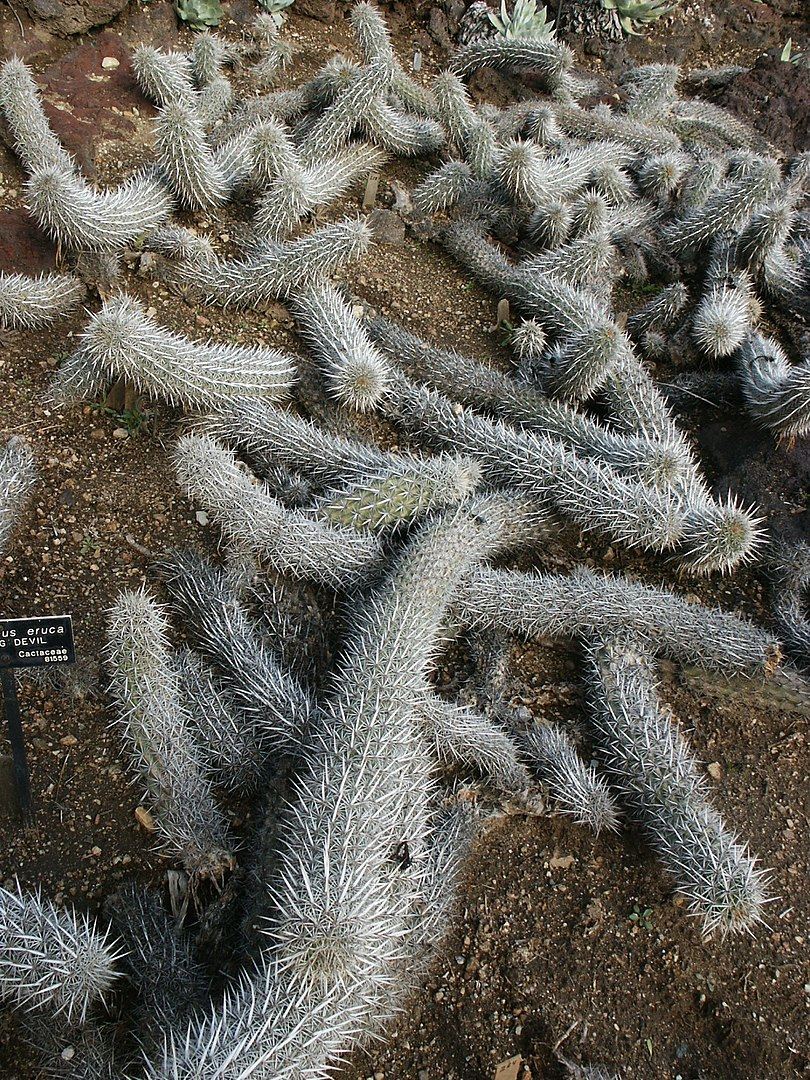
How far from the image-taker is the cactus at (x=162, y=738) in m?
2.20

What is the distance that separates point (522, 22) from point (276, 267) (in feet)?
10.9

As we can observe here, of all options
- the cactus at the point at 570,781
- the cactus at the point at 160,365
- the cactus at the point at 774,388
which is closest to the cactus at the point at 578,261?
the cactus at the point at 774,388

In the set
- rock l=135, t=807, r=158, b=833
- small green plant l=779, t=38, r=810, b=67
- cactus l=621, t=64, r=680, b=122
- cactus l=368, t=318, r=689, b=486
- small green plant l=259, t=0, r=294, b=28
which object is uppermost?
small green plant l=779, t=38, r=810, b=67

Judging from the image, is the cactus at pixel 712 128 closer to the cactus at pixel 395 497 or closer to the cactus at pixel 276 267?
the cactus at pixel 276 267

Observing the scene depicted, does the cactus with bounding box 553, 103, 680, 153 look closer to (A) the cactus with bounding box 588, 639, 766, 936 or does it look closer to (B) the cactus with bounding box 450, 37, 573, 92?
(B) the cactus with bounding box 450, 37, 573, 92

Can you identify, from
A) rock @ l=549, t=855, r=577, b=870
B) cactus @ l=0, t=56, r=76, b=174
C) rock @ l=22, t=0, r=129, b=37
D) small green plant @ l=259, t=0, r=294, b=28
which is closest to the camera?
rock @ l=549, t=855, r=577, b=870

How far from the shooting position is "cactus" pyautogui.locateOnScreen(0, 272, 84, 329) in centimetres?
328

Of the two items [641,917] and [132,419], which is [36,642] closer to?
Answer: [132,419]

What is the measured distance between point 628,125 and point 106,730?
459 cm

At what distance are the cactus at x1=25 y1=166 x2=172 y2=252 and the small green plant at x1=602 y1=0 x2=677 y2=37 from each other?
4.08 m

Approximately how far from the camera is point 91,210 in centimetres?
336

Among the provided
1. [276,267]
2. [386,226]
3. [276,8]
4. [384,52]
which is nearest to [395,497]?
[276,267]

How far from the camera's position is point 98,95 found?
4.46 meters

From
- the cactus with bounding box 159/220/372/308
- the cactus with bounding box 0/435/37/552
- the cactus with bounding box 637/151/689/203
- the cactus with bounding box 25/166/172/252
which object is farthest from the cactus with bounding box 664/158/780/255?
the cactus with bounding box 0/435/37/552
